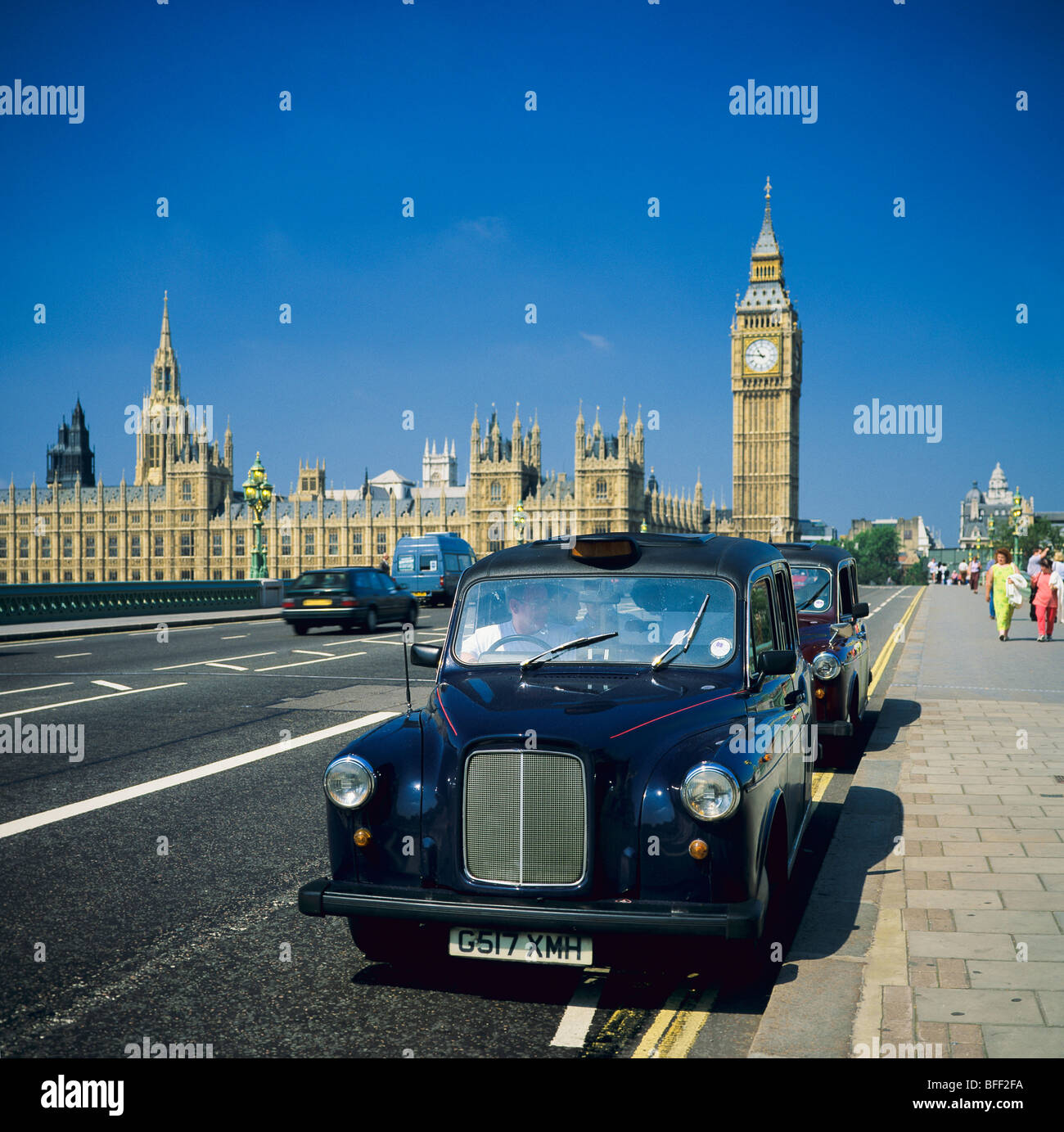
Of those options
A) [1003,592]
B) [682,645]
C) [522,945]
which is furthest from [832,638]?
[1003,592]

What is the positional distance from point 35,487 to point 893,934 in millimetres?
150251

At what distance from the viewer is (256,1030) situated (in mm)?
3787

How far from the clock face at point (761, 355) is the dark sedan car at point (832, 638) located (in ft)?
425

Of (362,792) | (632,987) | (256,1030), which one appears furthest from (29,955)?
(632,987)

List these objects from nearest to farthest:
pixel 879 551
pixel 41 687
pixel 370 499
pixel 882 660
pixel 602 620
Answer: pixel 602 620, pixel 41 687, pixel 882 660, pixel 370 499, pixel 879 551

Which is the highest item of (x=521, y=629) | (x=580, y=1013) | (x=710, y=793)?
(x=521, y=629)

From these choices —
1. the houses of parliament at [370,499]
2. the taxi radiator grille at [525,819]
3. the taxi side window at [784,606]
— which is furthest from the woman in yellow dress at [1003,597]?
the houses of parliament at [370,499]

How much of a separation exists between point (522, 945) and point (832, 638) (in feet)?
19.8

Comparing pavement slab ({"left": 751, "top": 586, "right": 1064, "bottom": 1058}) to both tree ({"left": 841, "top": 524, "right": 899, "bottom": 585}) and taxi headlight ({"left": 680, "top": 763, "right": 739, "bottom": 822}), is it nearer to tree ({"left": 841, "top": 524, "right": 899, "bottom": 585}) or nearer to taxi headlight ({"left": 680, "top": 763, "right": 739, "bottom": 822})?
taxi headlight ({"left": 680, "top": 763, "right": 739, "bottom": 822})

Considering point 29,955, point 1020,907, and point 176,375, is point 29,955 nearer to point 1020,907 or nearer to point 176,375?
point 1020,907

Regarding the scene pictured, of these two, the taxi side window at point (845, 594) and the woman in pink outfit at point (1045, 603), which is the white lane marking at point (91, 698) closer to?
the taxi side window at point (845, 594)

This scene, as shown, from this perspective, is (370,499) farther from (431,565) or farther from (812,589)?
(812,589)

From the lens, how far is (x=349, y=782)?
425cm

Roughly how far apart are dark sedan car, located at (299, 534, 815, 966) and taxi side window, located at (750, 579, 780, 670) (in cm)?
7
